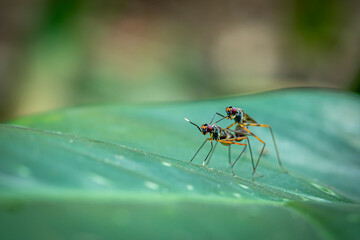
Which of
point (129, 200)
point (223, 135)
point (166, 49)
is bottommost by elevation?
point (129, 200)

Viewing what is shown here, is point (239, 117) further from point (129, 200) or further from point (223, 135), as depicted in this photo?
point (129, 200)

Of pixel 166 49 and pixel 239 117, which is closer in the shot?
pixel 239 117

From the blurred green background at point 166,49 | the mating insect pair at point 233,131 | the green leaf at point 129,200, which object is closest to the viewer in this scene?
the green leaf at point 129,200

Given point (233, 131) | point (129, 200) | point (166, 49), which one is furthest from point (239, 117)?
point (166, 49)

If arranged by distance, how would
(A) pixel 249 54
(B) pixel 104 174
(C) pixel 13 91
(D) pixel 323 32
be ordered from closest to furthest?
(B) pixel 104 174 → (C) pixel 13 91 → (D) pixel 323 32 → (A) pixel 249 54

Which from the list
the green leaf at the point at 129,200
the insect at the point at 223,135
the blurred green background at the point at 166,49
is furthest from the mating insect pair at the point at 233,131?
the blurred green background at the point at 166,49

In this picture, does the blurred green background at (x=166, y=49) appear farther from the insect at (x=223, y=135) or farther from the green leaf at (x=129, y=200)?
the green leaf at (x=129, y=200)

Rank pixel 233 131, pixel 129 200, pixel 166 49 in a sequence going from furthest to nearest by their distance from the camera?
pixel 166 49 < pixel 233 131 < pixel 129 200

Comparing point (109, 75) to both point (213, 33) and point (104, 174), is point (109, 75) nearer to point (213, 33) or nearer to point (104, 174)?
point (213, 33)

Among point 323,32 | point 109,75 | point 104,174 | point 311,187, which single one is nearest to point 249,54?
point 323,32
